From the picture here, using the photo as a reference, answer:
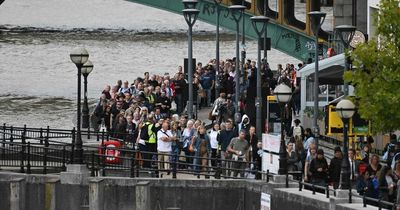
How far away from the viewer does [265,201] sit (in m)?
48.4

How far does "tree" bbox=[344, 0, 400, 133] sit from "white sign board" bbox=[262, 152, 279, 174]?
87.0 inches

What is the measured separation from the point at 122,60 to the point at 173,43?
11.5m

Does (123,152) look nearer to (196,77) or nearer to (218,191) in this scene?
(218,191)

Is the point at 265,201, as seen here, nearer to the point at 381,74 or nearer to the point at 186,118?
the point at 381,74

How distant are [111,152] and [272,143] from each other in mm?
5734

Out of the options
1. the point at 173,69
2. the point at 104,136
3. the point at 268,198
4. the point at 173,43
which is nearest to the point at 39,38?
the point at 173,43

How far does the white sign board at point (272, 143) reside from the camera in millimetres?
48312

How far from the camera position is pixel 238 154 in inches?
1980

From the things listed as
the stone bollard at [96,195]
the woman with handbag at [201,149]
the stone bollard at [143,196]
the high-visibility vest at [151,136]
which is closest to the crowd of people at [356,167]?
the woman with handbag at [201,149]

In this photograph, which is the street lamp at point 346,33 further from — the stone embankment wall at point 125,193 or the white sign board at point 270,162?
the stone embankment wall at point 125,193

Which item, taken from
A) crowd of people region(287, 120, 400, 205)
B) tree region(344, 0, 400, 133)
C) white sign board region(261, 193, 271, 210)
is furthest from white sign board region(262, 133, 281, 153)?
tree region(344, 0, 400, 133)

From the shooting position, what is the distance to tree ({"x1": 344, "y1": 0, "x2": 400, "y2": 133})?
150 ft

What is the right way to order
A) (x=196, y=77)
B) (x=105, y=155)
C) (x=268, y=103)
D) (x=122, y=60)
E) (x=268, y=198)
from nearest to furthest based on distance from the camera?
(x=268, y=198)
(x=105, y=155)
(x=268, y=103)
(x=196, y=77)
(x=122, y=60)

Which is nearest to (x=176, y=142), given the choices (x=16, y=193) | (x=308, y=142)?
(x=308, y=142)
